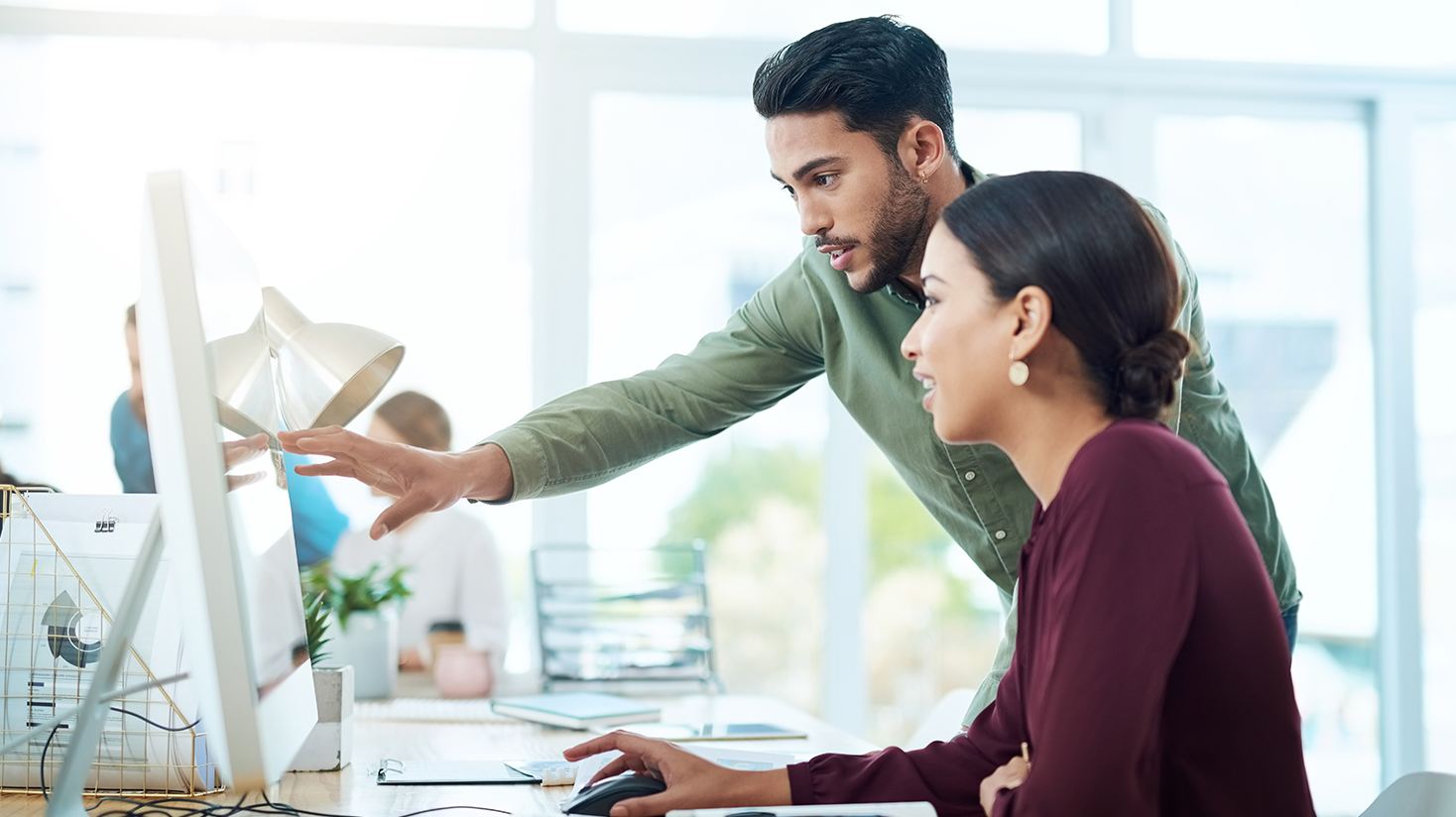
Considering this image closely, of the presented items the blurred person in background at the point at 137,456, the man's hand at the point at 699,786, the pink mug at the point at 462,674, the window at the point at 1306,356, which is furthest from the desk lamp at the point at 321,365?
the window at the point at 1306,356

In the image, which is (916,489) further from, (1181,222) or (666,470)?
(1181,222)

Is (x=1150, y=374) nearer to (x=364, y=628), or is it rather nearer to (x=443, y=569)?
(x=364, y=628)

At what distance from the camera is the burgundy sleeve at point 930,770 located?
1.15 meters

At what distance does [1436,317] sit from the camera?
3693mm

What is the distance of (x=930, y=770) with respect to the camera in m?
1.19

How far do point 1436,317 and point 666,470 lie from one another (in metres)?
2.40

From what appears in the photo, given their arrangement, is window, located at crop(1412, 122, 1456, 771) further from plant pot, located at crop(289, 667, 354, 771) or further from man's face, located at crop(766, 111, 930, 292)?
plant pot, located at crop(289, 667, 354, 771)

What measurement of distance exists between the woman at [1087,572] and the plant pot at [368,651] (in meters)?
1.08

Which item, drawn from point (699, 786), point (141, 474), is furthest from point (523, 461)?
point (141, 474)

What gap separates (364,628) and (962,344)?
146cm

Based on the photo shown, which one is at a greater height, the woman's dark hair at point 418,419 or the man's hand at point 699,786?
the woman's dark hair at point 418,419

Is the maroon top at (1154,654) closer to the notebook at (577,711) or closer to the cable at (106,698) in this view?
the cable at (106,698)

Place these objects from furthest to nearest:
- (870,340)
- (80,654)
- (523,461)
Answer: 1. (870,340)
2. (523,461)
3. (80,654)

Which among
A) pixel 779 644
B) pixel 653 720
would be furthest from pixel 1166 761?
pixel 779 644
